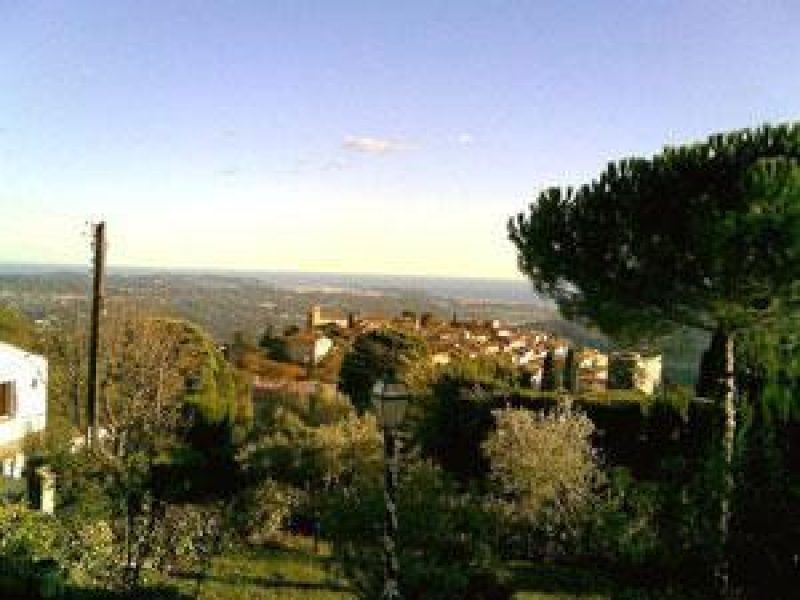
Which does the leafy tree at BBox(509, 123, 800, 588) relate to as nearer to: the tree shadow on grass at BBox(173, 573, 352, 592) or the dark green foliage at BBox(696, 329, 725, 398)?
the dark green foliage at BBox(696, 329, 725, 398)

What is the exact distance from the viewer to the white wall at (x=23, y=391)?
32062 millimetres

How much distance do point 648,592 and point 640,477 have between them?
Answer: 9598mm

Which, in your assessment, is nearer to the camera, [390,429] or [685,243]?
[390,429]

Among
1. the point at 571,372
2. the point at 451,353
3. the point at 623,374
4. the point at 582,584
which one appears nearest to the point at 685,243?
the point at 582,584

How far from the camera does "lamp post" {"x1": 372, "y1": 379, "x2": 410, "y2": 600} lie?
11227 mm

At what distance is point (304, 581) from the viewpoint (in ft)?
63.3

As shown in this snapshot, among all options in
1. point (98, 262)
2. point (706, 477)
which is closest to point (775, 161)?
point (706, 477)

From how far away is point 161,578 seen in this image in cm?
1777

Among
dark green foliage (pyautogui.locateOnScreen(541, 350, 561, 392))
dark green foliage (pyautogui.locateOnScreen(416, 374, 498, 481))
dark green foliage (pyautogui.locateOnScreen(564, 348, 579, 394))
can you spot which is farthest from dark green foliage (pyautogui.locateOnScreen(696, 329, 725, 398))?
dark green foliage (pyautogui.locateOnScreen(564, 348, 579, 394))

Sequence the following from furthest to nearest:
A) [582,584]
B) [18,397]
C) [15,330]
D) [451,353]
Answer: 1. [451,353]
2. [15,330]
3. [18,397]
4. [582,584]

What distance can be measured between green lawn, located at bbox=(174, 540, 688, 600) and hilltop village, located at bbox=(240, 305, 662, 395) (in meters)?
16.4

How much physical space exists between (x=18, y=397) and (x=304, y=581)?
16839mm

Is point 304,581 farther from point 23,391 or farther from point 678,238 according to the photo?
point 23,391

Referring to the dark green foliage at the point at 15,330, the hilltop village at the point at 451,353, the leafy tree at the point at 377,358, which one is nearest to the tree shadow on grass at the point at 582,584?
the hilltop village at the point at 451,353
